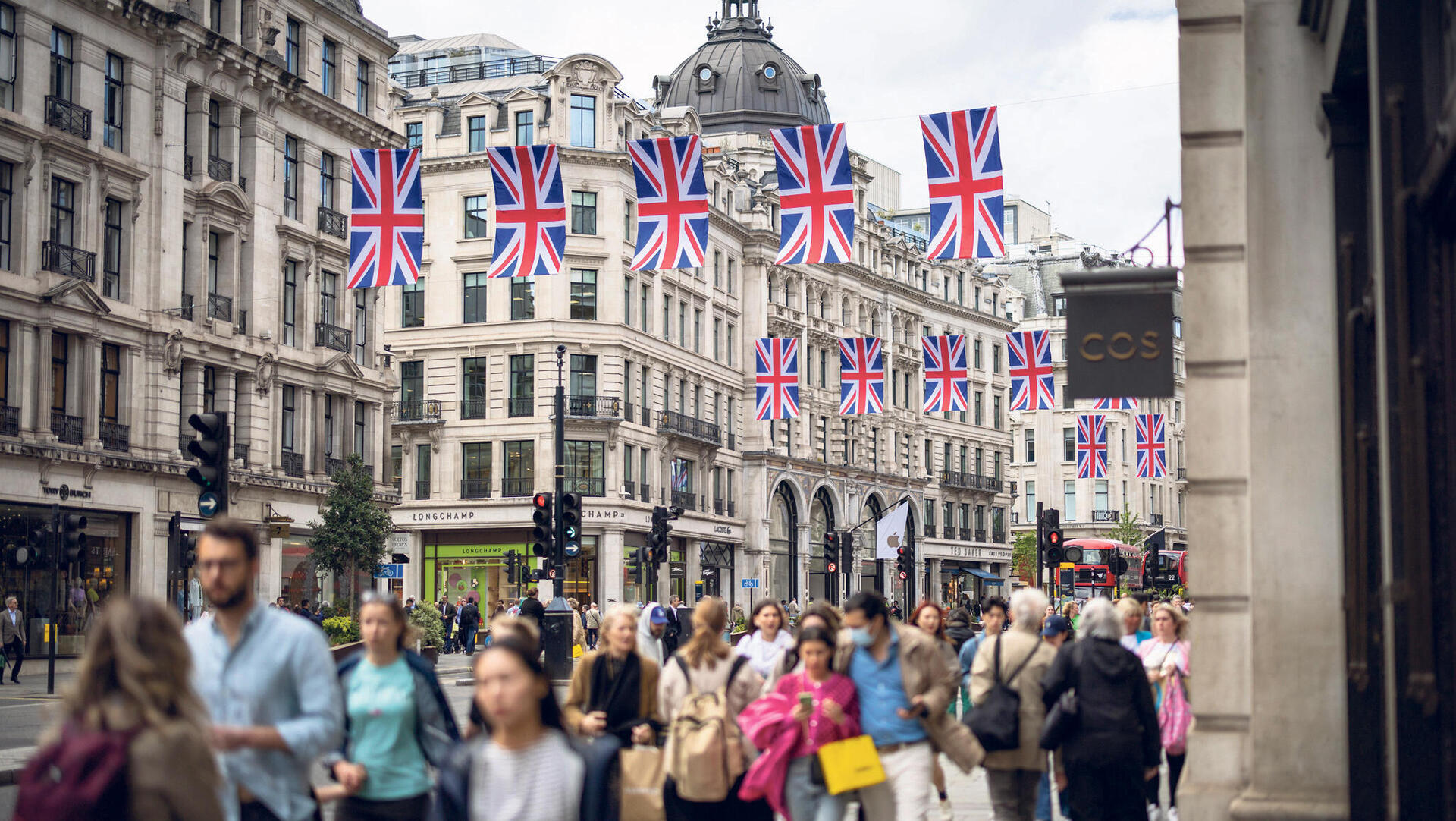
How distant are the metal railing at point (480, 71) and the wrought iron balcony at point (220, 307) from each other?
32738 millimetres

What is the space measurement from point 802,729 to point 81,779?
5097 millimetres

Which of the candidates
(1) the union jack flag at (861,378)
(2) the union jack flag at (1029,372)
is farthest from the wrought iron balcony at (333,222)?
(2) the union jack flag at (1029,372)

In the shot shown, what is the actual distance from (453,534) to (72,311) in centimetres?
2750

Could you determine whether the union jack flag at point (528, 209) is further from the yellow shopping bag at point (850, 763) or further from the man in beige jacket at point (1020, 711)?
the yellow shopping bag at point (850, 763)

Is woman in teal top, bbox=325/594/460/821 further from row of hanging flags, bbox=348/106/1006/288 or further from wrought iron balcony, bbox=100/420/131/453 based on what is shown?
wrought iron balcony, bbox=100/420/131/453

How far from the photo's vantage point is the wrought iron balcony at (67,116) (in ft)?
119

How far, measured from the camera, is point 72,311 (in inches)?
1448

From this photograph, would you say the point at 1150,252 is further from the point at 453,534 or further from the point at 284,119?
the point at 453,534

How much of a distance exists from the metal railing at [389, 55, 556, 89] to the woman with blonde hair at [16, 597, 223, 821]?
2775 inches

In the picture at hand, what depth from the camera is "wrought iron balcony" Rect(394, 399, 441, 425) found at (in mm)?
63625

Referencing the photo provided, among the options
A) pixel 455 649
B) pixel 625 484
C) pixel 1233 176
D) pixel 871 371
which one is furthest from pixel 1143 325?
pixel 625 484

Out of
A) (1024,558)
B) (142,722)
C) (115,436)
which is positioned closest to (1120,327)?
(142,722)

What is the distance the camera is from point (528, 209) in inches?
1030

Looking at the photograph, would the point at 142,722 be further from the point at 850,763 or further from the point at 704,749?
the point at 850,763
